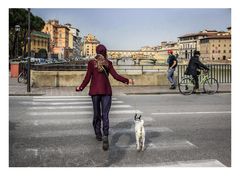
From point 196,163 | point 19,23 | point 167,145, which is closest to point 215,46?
point 19,23

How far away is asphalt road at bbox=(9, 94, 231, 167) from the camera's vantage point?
5.70 metres

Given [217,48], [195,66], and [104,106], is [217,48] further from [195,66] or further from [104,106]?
[104,106]

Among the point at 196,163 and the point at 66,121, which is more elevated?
the point at 66,121

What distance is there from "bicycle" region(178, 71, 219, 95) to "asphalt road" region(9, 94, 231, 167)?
3.47 meters

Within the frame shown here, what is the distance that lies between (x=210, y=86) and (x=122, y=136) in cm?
978

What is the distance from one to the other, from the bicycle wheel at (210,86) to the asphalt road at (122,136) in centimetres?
400

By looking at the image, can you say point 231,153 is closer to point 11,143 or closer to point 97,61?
point 97,61

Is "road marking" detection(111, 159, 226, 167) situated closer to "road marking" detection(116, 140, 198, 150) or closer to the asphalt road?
the asphalt road

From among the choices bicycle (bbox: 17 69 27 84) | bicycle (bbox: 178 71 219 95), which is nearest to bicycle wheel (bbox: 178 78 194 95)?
bicycle (bbox: 178 71 219 95)

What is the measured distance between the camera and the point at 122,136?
24.3 feet
